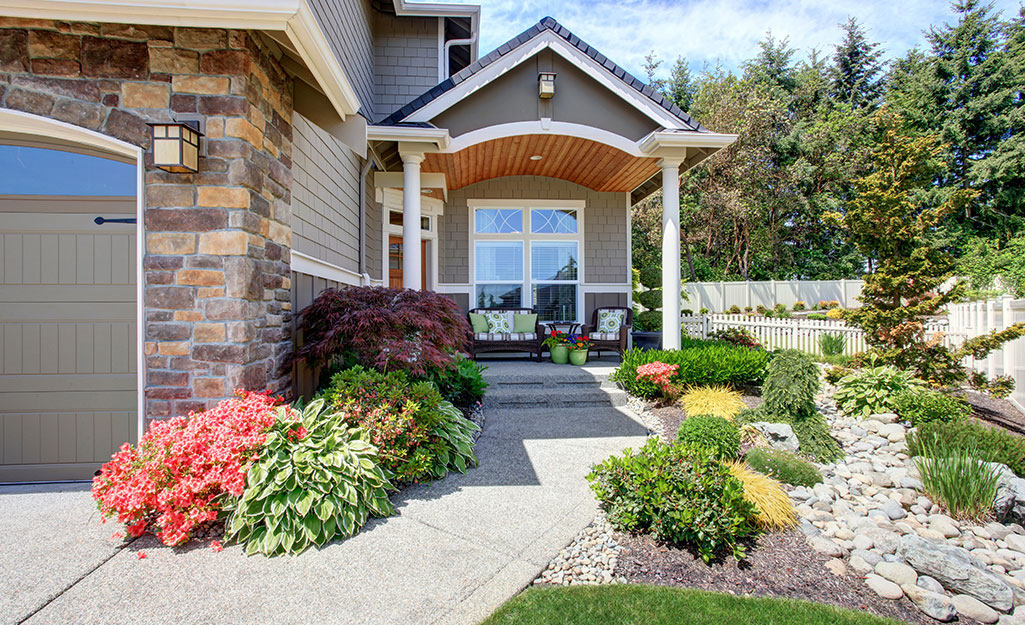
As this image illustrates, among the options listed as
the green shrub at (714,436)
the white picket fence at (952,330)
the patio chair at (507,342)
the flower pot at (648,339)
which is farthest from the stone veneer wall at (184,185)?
the white picket fence at (952,330)

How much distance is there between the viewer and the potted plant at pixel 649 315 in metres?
8.46

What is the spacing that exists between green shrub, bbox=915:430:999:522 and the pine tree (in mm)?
23831

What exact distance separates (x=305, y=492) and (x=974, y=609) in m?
3.35

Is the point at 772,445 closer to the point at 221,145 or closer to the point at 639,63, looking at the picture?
the point at 221,145

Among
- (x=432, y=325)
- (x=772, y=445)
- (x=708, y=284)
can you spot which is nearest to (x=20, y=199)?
(x=432, y=325)

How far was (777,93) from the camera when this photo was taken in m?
21.1

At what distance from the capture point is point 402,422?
3406mm

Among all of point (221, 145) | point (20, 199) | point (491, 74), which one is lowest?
point (20, 199)

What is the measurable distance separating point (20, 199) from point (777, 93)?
24301mm

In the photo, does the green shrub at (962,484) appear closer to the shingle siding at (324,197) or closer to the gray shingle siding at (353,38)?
Result: the shingle siding at (324,197)

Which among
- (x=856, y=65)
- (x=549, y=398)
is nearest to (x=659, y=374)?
(x=549, y=398)

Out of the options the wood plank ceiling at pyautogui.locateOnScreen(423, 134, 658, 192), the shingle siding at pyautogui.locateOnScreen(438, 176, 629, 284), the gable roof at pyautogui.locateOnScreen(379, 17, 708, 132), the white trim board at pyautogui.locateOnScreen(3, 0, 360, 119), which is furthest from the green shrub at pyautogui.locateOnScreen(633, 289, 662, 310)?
the white trim board at pyautogui.locateOnScreen(3, 0, 360, 119)

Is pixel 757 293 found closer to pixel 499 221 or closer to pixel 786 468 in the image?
pixel 499 221

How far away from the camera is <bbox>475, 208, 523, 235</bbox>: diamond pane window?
29.5ft
